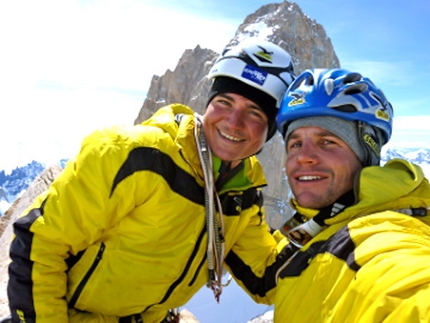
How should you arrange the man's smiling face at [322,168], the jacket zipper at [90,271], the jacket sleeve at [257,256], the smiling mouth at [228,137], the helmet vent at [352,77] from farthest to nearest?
the jacket sleeve at [257,256] < the smiling mouth at [228,137] < the jacket zipper at [90,271] < the helmet vent at [352,77] < the man's smiling face at [322,168]

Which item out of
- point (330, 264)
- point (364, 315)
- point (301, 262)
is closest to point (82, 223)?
point (301, 262)

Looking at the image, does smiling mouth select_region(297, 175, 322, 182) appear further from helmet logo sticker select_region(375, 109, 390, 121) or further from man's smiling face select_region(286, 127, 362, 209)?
helmet logo sticker select_region(375, 109, 390, 121)

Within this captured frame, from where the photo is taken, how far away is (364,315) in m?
1.62

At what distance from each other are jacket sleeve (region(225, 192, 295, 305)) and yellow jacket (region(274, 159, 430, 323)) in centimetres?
135

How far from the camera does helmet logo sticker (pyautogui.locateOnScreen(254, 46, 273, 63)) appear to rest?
365 centimetres

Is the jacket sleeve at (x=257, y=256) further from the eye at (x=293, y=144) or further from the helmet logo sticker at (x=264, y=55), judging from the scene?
the helmet logo sticker at (x=264, y=55)

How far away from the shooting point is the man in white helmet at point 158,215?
284cm

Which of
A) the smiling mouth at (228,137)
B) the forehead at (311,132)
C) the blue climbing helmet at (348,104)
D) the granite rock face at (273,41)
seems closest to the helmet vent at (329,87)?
the blue climbing helmet at (348,104)

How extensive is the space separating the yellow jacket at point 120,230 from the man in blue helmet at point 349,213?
94 centimetres

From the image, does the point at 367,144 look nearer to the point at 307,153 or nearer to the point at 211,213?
the point at 307,153

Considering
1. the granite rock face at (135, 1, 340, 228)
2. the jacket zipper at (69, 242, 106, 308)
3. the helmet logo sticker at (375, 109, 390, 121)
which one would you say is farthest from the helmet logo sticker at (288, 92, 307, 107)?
the granite rock face at (135, 1, 340, 228)

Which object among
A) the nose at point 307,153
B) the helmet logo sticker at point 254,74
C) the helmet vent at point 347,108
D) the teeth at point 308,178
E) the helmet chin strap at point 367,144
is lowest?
the teeth at point 308,178

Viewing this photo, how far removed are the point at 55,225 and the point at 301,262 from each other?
1928 millimetres

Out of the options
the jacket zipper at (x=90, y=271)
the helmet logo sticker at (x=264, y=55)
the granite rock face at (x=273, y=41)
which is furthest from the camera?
the granite rock face at (x=273, y=41)
